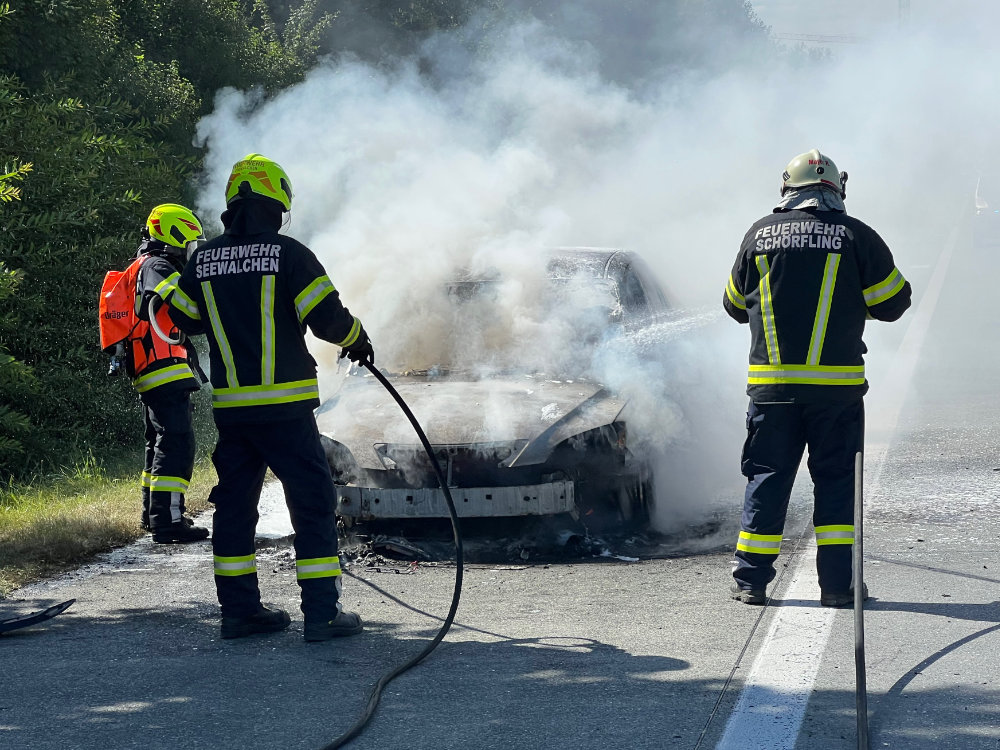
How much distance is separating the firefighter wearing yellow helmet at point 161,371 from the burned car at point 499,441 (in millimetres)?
812

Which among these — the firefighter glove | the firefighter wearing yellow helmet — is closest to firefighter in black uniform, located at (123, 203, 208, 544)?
the firefighter wearing yellow helmet

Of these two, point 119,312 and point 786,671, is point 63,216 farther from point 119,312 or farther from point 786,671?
point 786,671

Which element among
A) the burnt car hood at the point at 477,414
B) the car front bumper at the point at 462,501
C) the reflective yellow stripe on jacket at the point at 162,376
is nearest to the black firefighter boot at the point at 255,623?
the car front bumper at the point at 462,501

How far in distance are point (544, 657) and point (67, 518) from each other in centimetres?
353

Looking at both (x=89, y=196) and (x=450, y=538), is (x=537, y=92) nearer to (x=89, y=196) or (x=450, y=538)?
(x=89, y=196)

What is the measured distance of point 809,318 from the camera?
4.84m

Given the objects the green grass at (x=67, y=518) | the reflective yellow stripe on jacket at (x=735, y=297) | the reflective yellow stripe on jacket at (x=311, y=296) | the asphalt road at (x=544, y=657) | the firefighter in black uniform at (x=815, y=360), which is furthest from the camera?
the green grass at (x=67, y=518)

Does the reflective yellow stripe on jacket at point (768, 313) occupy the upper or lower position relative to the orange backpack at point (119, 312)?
lower

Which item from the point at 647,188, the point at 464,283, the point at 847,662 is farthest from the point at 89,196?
the point at 647,188

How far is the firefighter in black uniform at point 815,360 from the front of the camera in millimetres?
4809

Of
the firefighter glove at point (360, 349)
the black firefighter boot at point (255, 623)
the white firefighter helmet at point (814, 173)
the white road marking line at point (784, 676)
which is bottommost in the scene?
the white road marking line at point (784, 676)

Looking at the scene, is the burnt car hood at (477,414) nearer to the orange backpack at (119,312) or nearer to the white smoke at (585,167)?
the white smoke at (585,167)

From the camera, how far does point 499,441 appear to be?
5.61 meters

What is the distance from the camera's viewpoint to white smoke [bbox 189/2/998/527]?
6941 mm
